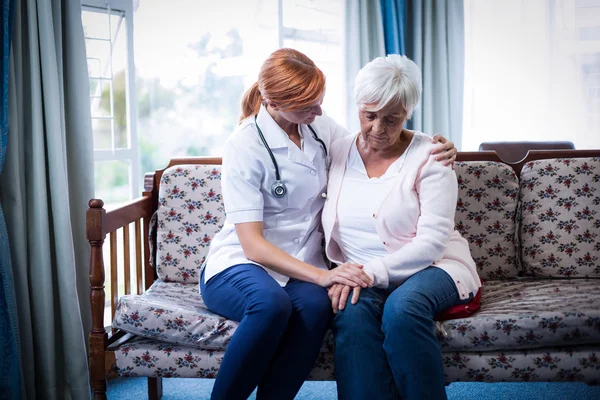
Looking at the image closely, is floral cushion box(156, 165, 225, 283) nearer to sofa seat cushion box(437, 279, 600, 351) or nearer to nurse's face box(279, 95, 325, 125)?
nurse's face box(279, 95, 325, 125)

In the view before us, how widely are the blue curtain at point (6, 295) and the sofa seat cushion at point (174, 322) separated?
0.41m

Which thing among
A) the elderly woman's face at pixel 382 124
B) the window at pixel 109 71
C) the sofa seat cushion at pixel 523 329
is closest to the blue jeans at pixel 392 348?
the sofa seat cushion at pixel 523 329

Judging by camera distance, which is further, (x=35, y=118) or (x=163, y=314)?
(x=35, y=118)

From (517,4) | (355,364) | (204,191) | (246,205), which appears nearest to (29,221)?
(204,191)

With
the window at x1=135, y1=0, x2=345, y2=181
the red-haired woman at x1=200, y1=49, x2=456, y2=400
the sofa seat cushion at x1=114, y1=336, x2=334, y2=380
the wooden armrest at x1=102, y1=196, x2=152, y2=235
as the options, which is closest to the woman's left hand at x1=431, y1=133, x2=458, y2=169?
the red-haired woman at x1=200, y1=49, x2=456, y2=400

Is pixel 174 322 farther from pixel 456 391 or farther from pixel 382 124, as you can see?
pixel 456 391

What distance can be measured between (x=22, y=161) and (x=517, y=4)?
2.98 meters

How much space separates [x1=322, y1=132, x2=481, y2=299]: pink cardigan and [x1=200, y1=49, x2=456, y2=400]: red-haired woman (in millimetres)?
61

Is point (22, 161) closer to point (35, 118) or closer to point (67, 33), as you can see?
point (35, 118)

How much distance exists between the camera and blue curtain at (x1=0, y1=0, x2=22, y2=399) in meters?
1.92

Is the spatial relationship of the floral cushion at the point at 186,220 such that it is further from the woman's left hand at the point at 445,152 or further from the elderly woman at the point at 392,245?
the woman's left hand at the point at 445,152

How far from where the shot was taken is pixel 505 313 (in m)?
1.71

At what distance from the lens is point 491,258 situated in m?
2.14

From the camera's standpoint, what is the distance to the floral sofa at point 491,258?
1.70 meters
